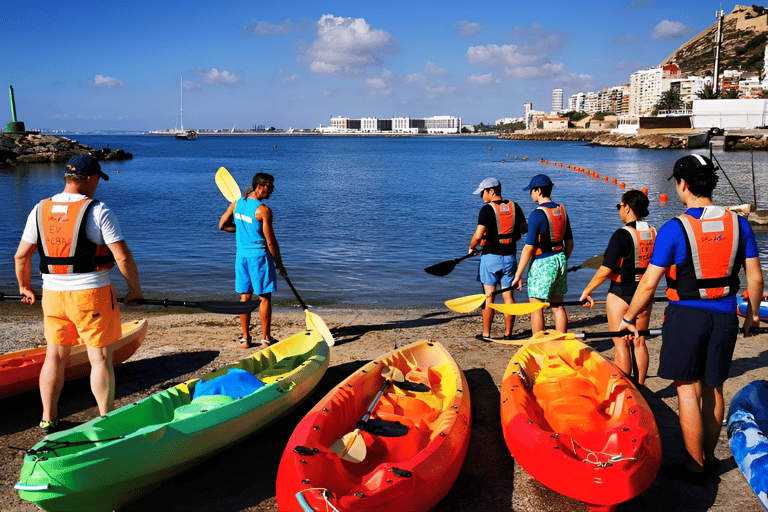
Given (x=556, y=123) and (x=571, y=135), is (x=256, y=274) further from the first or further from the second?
(x=556, y=123)

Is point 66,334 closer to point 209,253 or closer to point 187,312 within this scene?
point 187,312

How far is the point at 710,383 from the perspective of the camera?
3.52 metres

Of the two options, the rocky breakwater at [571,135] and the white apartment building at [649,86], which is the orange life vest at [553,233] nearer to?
the rocky breakwater at [571,135]

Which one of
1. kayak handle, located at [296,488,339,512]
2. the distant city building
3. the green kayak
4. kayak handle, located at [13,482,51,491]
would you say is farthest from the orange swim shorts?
the distant city building

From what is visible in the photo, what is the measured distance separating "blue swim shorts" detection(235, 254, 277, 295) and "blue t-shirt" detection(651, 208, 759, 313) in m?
4.06

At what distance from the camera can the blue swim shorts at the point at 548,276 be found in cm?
578

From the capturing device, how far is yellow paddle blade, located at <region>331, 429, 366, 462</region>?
3643 millimetres

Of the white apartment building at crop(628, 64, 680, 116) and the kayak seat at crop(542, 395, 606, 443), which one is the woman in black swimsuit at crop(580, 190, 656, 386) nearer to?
the kayak seat at crop(542, 395, 606, 443)

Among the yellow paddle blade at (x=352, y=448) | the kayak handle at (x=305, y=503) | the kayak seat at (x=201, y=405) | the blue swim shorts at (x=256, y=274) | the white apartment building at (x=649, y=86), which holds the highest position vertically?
the white apartment building at (x=649, y=86)

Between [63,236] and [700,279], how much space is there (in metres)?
4.37

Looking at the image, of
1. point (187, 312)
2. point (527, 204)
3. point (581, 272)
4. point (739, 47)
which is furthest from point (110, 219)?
point (739, 47)

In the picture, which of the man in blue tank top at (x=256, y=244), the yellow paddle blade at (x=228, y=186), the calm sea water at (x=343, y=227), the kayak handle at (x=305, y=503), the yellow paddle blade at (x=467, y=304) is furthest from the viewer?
the calm sea water at (x=343, y=227)

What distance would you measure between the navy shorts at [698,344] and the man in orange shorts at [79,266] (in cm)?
389

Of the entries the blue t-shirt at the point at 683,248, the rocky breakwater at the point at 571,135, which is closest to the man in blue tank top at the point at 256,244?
the blue t-shirt at the point at 683,248
